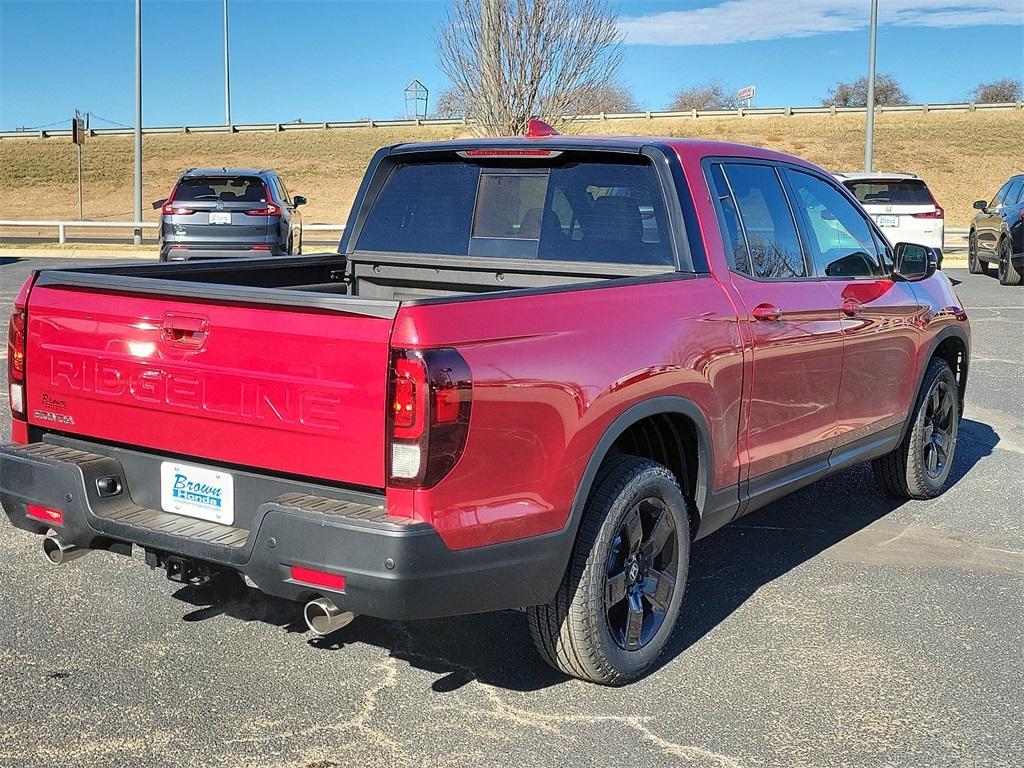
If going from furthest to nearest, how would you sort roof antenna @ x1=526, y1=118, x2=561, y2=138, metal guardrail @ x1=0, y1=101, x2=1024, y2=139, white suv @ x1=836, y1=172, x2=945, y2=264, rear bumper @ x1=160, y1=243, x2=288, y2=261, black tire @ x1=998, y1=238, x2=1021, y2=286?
metal guardrail @ x1=0, y1=101, x2=1024, y2=139 < black tire @ x1=998, y1=238, x2=1021, y2=286 < white suv @ x1=836, y1=172, x2=945, y2=264 < rear bumper @ x1=160, y1=243, x2=288, y2=261 < roof antenna @ x1=526, y1=118, x2=561, y2=138

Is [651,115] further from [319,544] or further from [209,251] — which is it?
Result: [319,544]

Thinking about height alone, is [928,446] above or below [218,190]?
below

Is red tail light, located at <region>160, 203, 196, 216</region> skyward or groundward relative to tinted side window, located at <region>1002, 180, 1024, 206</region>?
groundward

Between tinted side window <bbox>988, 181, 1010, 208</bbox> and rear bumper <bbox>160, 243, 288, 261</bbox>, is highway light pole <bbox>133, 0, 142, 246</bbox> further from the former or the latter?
tinted side window <bbox>988, 181, 1010, 208</bbox>

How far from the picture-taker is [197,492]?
367 centimetres

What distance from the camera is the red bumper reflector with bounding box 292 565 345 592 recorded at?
3.25 m

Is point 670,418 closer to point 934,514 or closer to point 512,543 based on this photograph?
point 512,543

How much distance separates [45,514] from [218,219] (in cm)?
1401

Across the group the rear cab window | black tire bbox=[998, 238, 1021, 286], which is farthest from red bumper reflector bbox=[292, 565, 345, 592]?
black tire bbox=[998, 238, 1021, 286]

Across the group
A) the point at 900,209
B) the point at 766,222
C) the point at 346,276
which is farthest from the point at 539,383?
the point at 900,209

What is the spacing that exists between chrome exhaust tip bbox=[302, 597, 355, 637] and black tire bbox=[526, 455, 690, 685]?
2.19 feet

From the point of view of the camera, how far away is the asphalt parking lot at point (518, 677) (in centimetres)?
349

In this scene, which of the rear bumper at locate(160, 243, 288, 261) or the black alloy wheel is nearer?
the black alloy wheel

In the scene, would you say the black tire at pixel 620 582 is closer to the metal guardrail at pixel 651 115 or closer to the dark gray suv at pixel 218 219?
the dark gray suv at pixel 218 219
